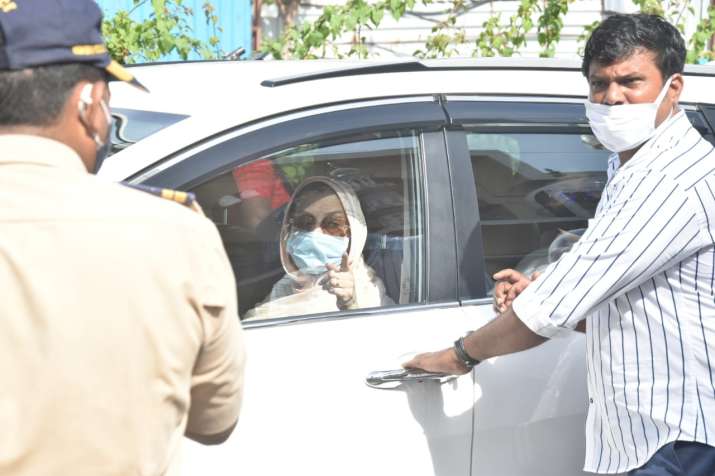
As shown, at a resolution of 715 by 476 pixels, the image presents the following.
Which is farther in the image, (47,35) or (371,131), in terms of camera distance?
(371,131)

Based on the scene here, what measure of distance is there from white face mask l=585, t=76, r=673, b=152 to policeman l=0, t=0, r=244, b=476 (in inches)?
51.7

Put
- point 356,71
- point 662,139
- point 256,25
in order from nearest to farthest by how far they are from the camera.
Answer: point 662,139
point 356,71
point 256,25

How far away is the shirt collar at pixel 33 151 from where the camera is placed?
154 centimetres

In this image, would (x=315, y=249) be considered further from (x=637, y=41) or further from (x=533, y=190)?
(x=637, y=41)

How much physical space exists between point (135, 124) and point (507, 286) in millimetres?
1074

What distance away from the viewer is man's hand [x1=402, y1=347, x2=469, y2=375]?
8.70ft

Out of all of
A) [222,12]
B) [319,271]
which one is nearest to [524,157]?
[319,271]

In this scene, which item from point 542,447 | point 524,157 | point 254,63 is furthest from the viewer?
point 254,63

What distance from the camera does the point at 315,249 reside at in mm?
2939

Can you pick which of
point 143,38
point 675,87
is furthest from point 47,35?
point 143,38

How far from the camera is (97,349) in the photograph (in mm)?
1479

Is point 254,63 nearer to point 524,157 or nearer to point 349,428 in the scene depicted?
point 524,157

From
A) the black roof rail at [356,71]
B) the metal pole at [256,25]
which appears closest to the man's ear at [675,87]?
the black roof rail at [356,71]

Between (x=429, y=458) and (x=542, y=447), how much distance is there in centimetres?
35
